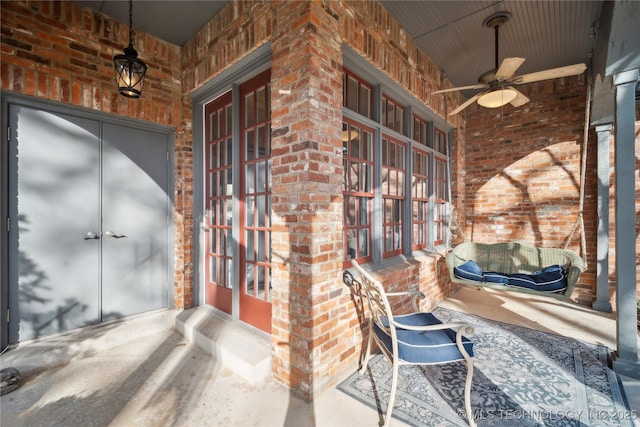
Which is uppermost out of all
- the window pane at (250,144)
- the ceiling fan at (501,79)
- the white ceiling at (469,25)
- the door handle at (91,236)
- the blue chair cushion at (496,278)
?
the white ceiling at (469,25)

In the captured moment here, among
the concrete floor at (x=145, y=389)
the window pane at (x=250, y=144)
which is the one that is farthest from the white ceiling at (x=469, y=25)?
the concrete floor at (x=145, y=389)

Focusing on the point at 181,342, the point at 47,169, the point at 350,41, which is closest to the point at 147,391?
the point at 181,342

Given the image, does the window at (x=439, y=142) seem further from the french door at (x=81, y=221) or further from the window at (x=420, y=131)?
the french door at (x=81, y=221)

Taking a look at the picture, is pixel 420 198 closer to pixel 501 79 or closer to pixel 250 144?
pixel 501 79

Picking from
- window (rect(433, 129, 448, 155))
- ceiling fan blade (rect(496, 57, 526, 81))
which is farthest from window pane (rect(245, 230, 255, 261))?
window (rect(433, 129, 448, 155))

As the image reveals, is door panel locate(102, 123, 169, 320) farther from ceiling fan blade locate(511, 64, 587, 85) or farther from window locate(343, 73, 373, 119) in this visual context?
ceiling fan blade locate(511, 64, 587, 85)

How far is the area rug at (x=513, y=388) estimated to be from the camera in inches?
70.5

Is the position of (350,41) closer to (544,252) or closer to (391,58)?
(391,58)

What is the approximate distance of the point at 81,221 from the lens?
9.02 ft

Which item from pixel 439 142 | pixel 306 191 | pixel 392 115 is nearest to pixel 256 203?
pixel 306 191

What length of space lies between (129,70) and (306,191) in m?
1.97

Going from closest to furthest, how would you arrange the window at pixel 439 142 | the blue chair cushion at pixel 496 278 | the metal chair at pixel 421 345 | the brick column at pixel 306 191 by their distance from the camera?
1. the metal chair at pixel 421 345
2. the brick column at pixel 306 191
3. the blue chair cushion at pixel 496 278
4. the window at pixel 439 142

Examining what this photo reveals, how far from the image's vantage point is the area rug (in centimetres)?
179

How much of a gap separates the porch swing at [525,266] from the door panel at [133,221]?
141 inches
